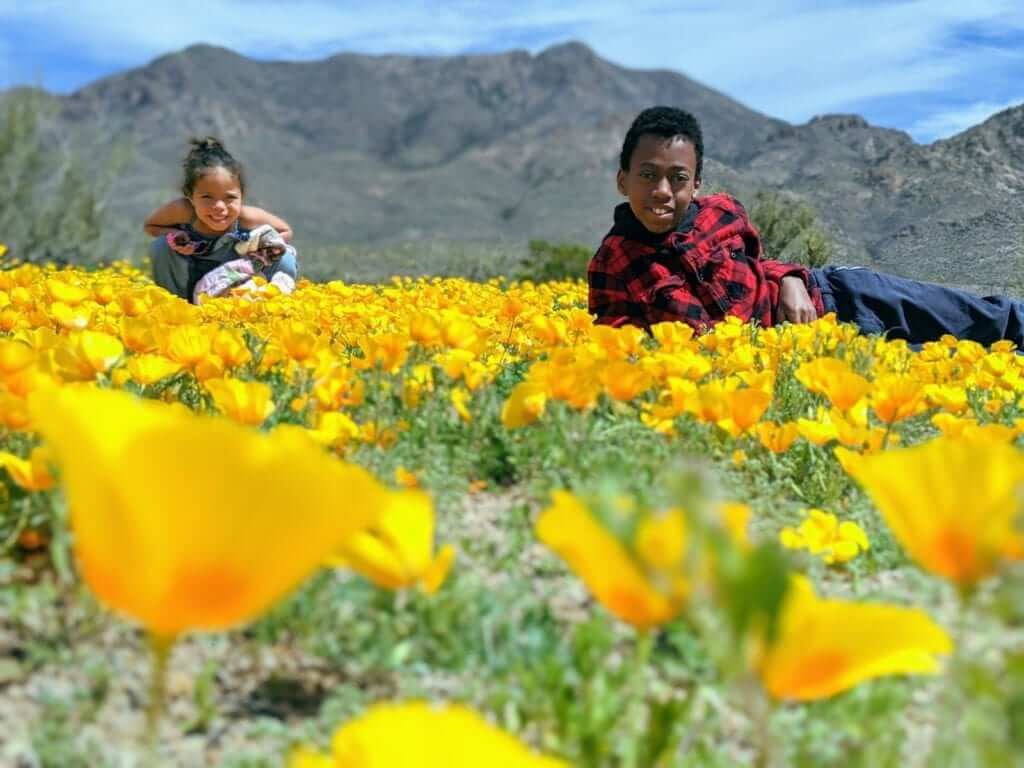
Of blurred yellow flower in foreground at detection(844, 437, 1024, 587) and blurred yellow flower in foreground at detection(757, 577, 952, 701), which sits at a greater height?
blurred yellow flower in foreground at detection(844, 437, 1024, 587)

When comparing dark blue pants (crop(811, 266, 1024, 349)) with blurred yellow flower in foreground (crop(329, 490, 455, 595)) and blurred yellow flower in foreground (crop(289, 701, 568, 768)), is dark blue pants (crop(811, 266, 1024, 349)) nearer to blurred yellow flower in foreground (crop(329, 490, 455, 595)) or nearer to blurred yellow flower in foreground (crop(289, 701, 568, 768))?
blurred yellow flower in foreground (crop(329, 490, 455, 595))

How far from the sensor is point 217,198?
→ 6.41 metres

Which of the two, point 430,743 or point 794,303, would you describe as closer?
point 430,743

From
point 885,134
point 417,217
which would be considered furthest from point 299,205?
point 885,134

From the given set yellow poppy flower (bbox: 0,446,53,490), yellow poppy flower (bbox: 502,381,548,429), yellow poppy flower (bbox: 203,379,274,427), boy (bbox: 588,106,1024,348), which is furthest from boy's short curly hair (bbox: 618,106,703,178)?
yellow poppy flower (bbox: 0,446,53,490)

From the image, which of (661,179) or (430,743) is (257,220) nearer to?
(661,179)

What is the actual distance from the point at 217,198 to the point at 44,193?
46.7 ft

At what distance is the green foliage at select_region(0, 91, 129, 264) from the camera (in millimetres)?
17484

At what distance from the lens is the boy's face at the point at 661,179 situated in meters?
5.06

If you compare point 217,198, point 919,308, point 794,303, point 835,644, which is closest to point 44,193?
point 217,198

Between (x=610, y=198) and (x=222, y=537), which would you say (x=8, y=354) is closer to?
(x=222, y=537)

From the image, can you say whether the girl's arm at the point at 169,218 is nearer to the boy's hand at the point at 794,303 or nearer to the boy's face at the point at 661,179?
the boy's face at the point at 661,179

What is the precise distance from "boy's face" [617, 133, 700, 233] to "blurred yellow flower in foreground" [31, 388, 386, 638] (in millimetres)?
4373

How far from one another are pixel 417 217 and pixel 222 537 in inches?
3118
